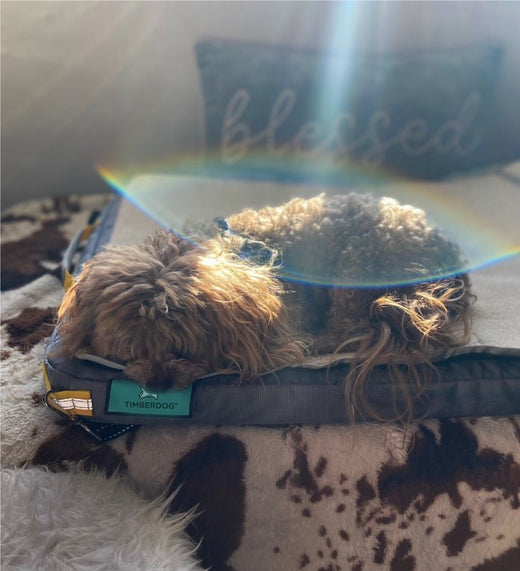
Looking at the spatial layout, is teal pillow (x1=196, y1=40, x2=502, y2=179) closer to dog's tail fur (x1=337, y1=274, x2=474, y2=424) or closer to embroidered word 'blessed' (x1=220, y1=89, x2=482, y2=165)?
embroidered word 'blessed' (x1=220, y1=89, x2=482, y2=165)

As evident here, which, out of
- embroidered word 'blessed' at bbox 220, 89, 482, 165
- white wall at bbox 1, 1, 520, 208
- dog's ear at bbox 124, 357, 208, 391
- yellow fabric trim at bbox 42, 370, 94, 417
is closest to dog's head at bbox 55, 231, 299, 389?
dog's ear at bbox 124, 357, 208, 391

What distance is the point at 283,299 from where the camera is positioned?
1.64 metres

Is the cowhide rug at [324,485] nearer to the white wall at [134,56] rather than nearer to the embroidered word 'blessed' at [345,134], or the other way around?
the embroidered word 'blessed' at [345,134]

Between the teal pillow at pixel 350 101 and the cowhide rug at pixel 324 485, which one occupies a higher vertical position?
the teal pillow at pixel 350 101

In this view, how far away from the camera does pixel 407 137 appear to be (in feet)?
9.31

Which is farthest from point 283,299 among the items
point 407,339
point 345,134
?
point 345,134

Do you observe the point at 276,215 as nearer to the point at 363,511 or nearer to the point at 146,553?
the point at 363,511

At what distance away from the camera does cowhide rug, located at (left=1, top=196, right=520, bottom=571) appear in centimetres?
138

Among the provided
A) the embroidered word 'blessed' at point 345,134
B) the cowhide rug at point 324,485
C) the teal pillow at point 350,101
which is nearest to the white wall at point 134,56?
the teal pillow at point 350,101

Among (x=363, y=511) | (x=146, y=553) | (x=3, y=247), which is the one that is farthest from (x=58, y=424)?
(x=3, y=247)

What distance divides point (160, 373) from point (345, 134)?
1.93 meters

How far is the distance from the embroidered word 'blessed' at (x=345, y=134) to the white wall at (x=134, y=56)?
1.32 feet

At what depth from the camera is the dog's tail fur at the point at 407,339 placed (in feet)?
4.67

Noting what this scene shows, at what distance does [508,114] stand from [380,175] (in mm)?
931
